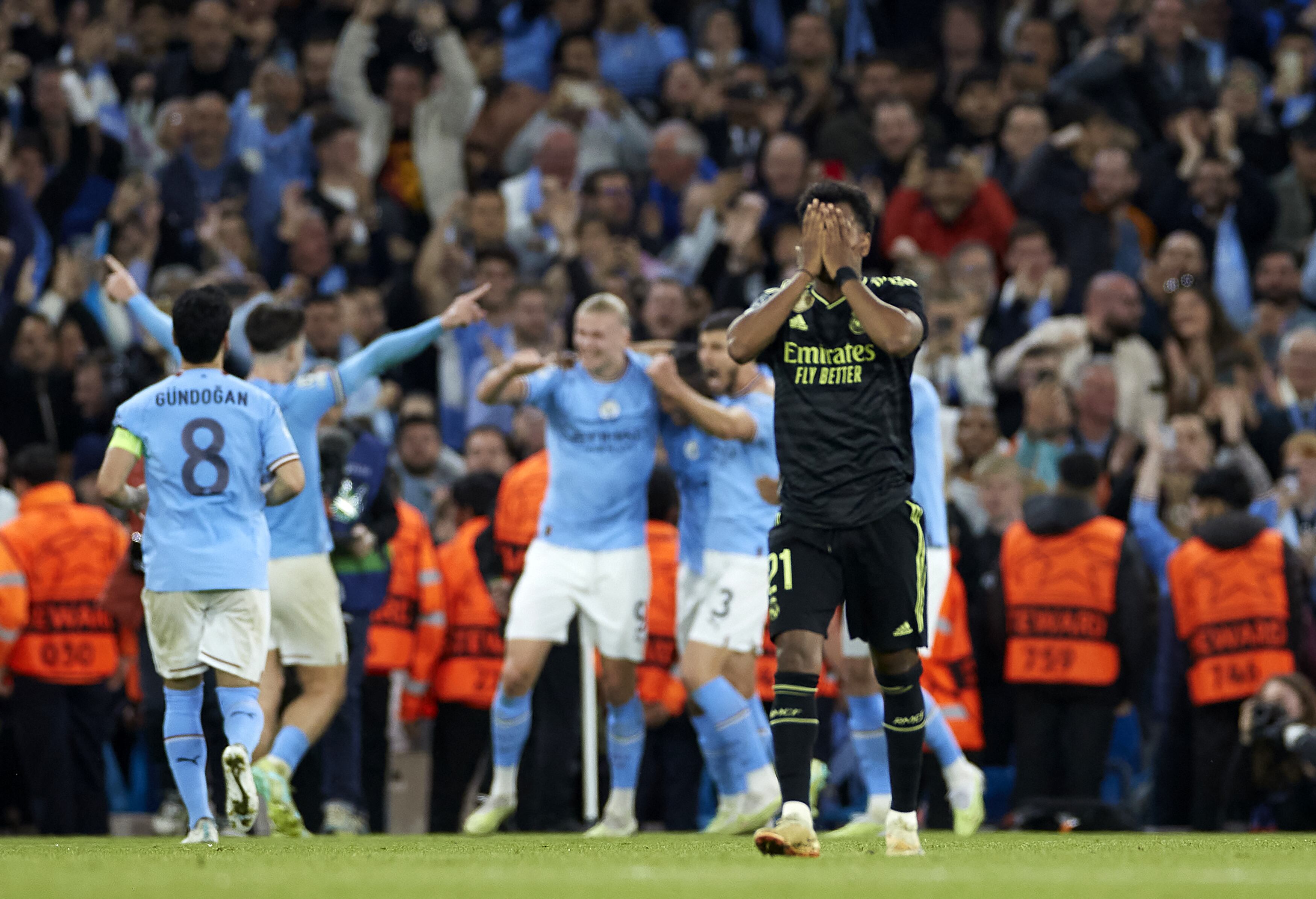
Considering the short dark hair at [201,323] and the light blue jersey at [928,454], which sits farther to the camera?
the light blue jersey at [928,454]

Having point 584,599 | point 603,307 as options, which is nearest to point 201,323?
point 603,307

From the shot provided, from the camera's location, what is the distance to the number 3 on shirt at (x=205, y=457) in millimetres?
8109

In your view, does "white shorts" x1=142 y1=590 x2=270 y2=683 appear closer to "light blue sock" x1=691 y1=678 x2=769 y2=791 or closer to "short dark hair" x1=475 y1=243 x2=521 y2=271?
"light blue sock" x1=691 y1=678 x2=769 y2=791

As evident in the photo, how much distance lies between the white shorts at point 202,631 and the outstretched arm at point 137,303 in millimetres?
1555

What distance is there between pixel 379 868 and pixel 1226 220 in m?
11.1

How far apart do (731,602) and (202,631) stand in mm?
2876

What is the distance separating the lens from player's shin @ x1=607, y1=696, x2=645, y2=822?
1004cm

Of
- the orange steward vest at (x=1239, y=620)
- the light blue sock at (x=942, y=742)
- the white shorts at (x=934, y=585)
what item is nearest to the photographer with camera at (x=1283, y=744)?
the orange steward vest at (x=1239, y=620)

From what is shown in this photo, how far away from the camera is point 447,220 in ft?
50.2

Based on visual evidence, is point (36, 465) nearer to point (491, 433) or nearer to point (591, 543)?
point (491, 433)

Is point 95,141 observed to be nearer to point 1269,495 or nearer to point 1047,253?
point 1047,253

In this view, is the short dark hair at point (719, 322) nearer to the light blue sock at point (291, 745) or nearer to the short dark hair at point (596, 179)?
the light blue sock at point (291, 745)

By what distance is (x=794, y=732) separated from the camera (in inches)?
272

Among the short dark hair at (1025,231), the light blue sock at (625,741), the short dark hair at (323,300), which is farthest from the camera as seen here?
the short dark hair at (1025,231)
